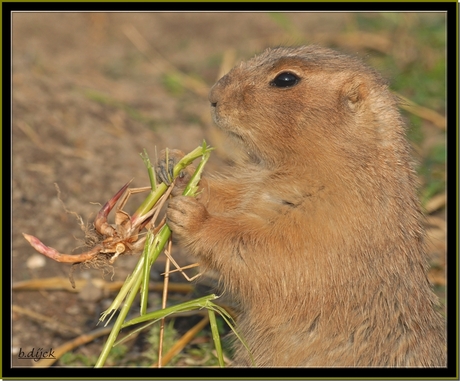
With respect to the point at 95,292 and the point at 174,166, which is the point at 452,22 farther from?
the point at 95,292

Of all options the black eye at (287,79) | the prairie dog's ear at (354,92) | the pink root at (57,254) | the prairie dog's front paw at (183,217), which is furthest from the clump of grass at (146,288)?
the prairie dog's ear at (354,92)

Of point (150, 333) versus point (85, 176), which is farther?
point (85, 176)

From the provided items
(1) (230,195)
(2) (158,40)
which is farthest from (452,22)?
(2) (158,40)

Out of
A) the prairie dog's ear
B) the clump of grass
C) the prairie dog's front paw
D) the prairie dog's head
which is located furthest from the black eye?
the prairie dog's front paw

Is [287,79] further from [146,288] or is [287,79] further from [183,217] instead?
[146,288]

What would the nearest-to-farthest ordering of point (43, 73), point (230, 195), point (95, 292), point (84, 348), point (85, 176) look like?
point (230, 195) < point (84, 348) < point (95, 292) < point (85, 176) < point (43, 73)

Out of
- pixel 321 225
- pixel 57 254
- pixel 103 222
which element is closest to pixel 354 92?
pixel 321 225

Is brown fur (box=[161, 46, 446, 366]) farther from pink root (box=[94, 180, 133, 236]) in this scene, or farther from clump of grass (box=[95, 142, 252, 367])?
pink root (box=[94, 180, 133, 236])

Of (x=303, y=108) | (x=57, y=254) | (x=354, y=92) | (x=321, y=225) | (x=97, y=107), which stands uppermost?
(x=97, y=107)
